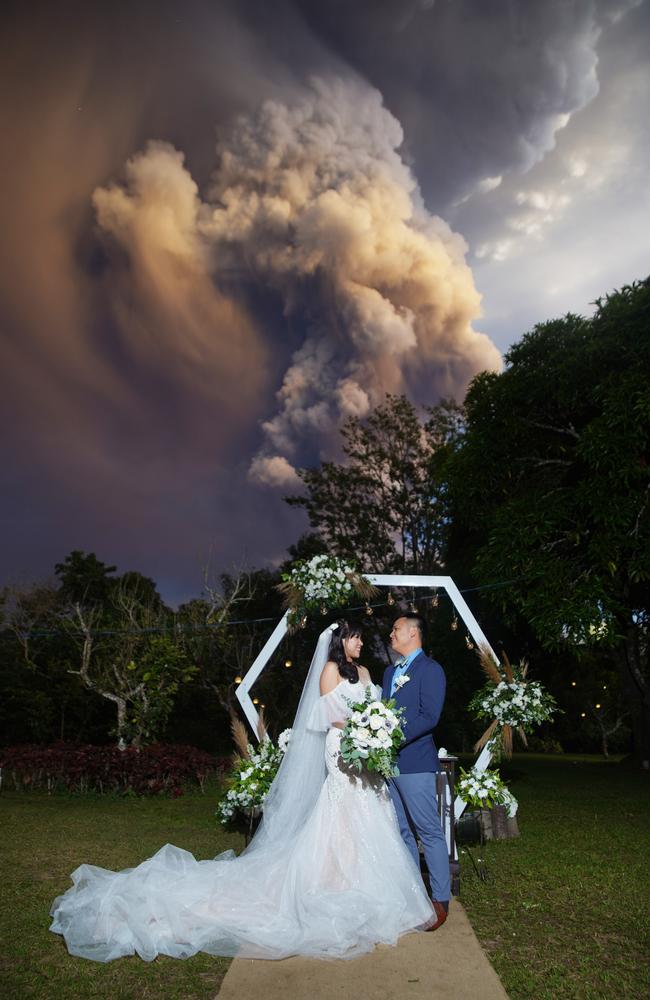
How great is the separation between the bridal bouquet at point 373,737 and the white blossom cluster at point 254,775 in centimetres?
244

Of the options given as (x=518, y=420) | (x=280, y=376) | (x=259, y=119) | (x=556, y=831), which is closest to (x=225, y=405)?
(x=280, y=376)

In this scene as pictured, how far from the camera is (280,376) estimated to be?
29891 millimetres

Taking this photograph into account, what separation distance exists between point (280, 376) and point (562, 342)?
53.6 feet

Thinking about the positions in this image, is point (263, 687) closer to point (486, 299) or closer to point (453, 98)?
point (486, 299)

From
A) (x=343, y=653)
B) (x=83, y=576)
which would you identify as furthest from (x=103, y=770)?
(x=83, y=576)

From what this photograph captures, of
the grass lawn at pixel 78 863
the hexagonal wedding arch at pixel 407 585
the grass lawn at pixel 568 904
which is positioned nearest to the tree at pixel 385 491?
the grass lawn at pixel 78 863

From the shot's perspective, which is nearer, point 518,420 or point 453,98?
point 518,420

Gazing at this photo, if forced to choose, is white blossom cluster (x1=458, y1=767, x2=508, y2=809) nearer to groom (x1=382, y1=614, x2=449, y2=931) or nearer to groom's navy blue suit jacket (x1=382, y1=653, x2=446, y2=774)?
groom (x1=382, y1=614, x2=449, y2=931)

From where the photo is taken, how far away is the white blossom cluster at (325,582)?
854cm

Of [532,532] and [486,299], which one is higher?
[486,299]

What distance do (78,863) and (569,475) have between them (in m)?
12.1

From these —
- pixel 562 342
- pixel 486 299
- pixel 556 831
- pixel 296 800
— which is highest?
pixel 486 299

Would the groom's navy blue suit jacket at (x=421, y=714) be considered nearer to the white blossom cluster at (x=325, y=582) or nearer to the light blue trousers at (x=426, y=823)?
the light blue trousers at (x=426, y=823)

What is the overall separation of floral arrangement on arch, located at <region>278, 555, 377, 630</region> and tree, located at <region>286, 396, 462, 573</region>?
16.7 metres
